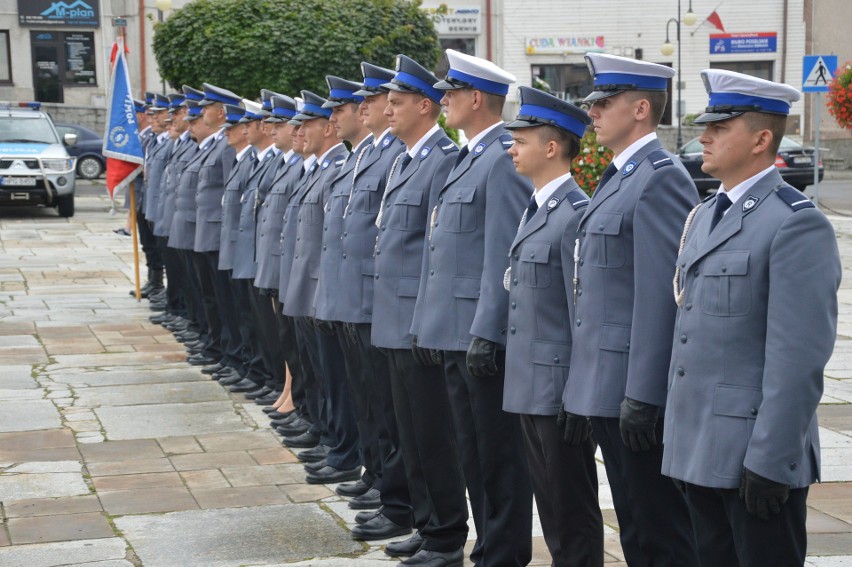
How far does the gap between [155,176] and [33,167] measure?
10.5m

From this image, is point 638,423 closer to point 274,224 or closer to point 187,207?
point 274,224

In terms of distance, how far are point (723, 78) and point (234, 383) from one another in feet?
20.8

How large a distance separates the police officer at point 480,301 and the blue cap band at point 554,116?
43cm

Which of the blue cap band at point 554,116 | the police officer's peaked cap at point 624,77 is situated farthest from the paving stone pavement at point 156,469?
the police officer's peaked cap at point 624,77

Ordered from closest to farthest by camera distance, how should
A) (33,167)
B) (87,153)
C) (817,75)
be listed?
(817,75) → (33,167) → (87,153)

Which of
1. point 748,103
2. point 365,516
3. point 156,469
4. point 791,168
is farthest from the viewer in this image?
point 791,168

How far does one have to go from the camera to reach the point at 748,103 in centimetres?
369

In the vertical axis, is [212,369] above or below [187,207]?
below

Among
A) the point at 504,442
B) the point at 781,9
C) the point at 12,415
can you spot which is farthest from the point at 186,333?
the point at 781,9

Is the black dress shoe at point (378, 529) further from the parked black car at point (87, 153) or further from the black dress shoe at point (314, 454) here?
the parked black car at point (87, 153)

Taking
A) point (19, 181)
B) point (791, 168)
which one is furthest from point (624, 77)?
point (791, 168)

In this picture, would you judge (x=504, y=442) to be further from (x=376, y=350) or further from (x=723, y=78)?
(x=723, y=78)

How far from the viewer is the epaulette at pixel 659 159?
4172mm

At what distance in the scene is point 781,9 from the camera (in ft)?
136
